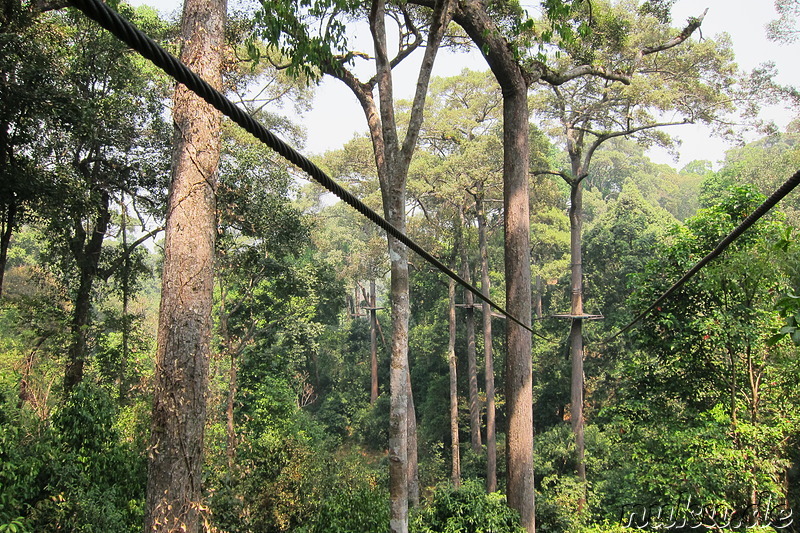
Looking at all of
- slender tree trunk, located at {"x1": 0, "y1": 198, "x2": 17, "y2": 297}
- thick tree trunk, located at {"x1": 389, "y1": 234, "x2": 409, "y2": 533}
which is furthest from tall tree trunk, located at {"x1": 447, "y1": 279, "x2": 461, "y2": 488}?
slender tree trunk, located at {"x1": 0, "y1": 198, "x2": 17, "y2": 297}

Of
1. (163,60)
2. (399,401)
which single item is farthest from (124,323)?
(163,60)

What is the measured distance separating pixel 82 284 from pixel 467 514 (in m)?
8.02

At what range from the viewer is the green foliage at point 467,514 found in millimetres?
4793

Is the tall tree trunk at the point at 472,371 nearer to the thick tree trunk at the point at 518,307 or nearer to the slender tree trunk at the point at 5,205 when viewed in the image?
the thick tree trunk at the point at 518,307

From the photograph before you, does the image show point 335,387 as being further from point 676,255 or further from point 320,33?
point 320,33

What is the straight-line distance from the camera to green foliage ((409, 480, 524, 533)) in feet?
15.7

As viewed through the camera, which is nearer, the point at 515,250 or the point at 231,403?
the point at 515,250

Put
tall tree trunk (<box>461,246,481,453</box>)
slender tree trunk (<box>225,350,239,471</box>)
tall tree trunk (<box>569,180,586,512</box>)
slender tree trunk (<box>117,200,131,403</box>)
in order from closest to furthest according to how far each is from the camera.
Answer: slender tree trunk (<box>117,200,131,403</box>) < slender tree trunk (<box>225,350,239,471</box>) < tall tree trunk (<box>569,180,586,512</box>) < tall tree trunk (<box>461,246,481,453</box>)

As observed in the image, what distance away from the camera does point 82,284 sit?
9.11 metres

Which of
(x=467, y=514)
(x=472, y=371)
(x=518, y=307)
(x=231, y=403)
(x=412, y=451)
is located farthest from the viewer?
(x=472, y=371)

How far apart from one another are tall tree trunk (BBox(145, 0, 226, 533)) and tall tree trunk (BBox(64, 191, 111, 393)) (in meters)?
6.47

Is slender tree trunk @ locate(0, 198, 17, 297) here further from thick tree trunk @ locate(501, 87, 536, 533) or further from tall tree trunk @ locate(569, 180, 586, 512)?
tall tree trunk @ locate(569, 180, 586, 512)

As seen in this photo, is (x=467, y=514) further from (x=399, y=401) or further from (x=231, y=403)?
(x=231, y=403)

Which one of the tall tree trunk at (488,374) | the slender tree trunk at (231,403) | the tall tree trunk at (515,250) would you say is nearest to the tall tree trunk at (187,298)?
the tall tree trunk at (515,250)
